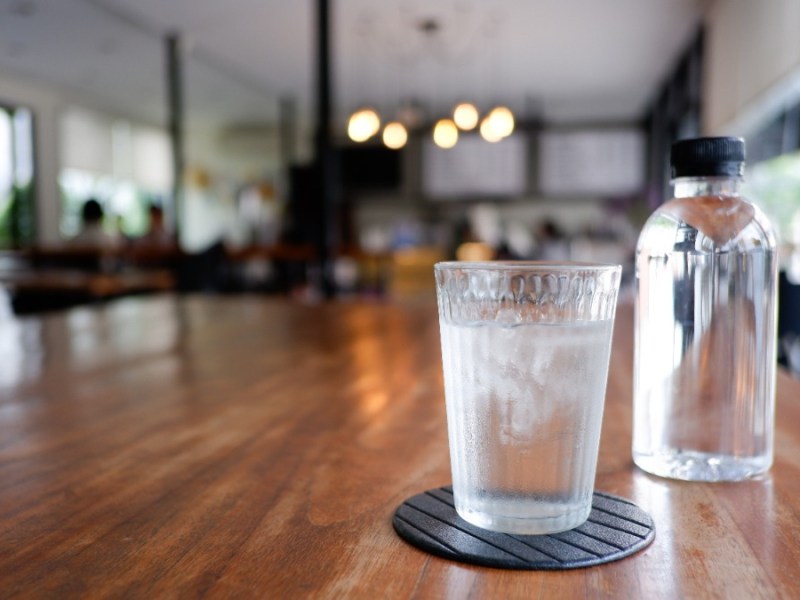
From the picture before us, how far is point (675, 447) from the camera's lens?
443 millimetres

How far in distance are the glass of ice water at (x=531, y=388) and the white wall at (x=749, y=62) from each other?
11.7 feet

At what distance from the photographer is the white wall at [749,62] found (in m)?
3.56

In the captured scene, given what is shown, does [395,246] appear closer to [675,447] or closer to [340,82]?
[340,82]

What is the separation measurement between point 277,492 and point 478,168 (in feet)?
29.5

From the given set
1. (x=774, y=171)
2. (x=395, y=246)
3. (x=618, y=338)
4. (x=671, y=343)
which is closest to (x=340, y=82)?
(x=395, y=246)

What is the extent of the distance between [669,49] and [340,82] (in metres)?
3.20

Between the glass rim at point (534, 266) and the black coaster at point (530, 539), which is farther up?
the glass rim at point (534, 266)

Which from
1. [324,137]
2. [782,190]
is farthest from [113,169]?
[782,190]

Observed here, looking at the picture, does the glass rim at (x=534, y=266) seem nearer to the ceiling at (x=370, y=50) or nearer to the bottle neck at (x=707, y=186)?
the bottle neck at (x=707, y=186)

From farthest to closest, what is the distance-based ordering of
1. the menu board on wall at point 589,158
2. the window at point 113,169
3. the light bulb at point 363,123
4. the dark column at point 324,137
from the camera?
the menu board on wall at point 589,158 → the window at point 113,169 → the light bulb at point 363,123 → the dark column at point 324,137

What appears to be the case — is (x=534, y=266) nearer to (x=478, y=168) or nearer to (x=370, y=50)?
(x=370, y=50)

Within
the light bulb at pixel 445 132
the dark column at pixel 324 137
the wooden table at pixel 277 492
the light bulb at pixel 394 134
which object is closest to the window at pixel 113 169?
the light bulb at pixel 394 134

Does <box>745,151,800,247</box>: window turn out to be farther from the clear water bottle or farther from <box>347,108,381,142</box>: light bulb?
the clear water bottle

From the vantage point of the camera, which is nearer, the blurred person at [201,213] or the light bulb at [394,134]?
the light bulb at [394,134]
